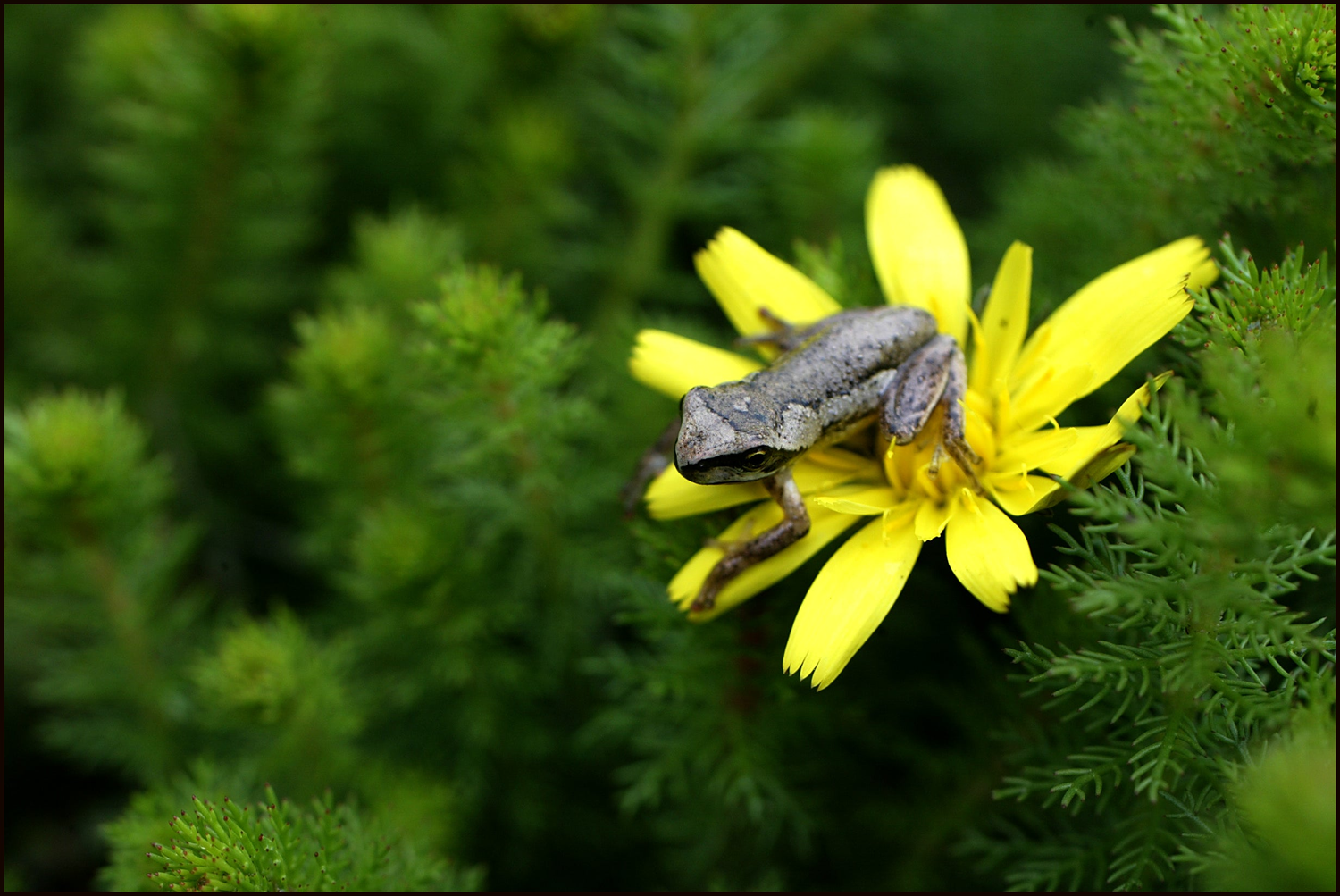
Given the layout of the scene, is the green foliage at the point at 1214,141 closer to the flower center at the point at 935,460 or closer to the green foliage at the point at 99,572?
the flower center at the point at 935,460

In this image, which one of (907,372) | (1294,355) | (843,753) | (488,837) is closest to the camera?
(1294,355)

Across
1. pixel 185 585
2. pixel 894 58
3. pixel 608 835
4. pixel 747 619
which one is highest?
pixel 894 58

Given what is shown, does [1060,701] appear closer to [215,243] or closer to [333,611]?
[333,611]

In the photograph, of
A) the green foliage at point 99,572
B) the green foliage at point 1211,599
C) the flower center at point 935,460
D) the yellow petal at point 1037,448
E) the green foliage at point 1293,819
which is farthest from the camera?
the green foliage at point 99,572

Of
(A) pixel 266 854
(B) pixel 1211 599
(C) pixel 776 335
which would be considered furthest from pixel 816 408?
(A) pixel 266 854

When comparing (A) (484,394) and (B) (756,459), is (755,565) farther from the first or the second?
(A) (484,394)

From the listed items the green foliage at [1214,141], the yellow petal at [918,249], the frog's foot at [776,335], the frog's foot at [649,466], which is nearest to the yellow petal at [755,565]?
the frog's foot at [649,466]

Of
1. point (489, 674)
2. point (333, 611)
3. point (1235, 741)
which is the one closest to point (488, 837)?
point (489, 674)
